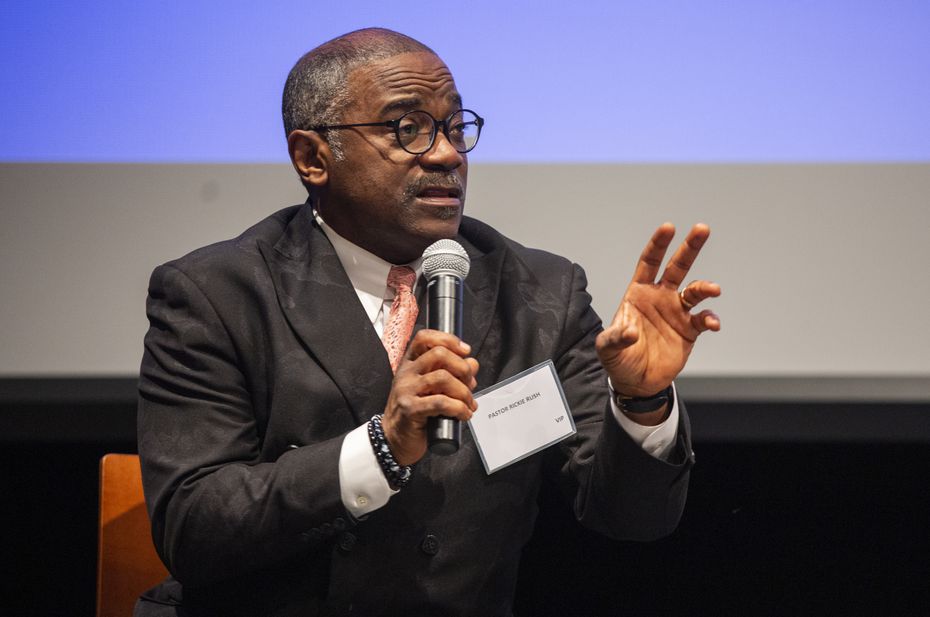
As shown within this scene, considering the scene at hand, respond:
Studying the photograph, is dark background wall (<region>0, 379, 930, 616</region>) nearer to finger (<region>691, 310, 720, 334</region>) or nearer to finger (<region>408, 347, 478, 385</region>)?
finger (<region>691, 310, 720, 334</region>)

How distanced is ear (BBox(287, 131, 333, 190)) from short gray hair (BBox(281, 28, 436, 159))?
0.07ft

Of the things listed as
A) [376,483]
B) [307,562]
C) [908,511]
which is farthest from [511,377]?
[908,511]

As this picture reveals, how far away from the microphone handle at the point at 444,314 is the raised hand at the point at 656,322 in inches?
9.8

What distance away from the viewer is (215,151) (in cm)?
255

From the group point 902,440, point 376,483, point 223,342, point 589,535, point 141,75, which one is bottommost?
point 589,535

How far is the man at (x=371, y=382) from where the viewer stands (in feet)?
5.13

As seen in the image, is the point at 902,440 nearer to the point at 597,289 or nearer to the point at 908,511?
the point at 908,511

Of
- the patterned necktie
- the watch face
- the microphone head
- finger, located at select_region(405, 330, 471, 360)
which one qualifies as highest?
the microphone head

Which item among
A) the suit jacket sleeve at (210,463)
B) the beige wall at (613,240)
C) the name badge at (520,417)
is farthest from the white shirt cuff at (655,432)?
the beige wall at (613,240)

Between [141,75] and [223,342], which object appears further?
[141,75]

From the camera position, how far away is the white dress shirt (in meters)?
1.55

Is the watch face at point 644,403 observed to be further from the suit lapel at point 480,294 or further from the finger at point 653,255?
the suit lapel at point 480,294

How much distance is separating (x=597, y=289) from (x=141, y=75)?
1.31m

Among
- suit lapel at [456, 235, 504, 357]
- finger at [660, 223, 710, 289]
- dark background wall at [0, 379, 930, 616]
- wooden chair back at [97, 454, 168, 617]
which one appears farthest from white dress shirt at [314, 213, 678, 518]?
dark background wall at [0, 379, 930, 616]
